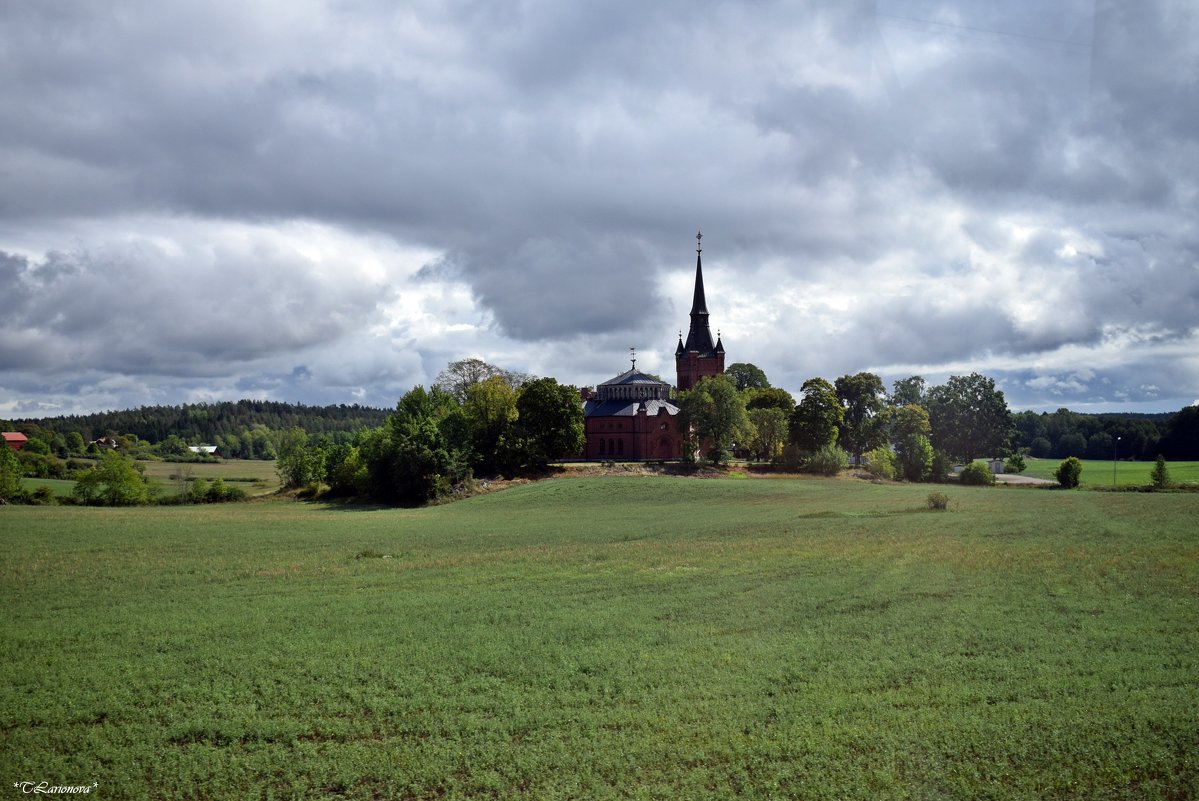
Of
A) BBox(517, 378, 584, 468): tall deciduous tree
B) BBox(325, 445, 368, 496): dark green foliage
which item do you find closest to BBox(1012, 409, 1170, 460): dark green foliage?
BBox(517, 378, 584, 468): tall deciduous tree

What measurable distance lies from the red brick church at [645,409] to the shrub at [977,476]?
31.5 metres

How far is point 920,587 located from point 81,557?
113ft

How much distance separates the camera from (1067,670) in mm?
16078

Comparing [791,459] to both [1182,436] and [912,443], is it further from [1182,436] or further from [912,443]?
[1182,436]

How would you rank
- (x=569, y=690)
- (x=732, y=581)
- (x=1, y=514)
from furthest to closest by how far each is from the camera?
(x=1, y=514) < (x=732, y=581) < (x=569, y=690)

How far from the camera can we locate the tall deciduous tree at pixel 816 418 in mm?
95062

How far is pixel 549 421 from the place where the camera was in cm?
8612

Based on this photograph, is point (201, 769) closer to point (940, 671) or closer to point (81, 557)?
point (940, 671)

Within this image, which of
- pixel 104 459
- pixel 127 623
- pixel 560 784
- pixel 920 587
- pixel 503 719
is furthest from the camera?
pixel 104 459

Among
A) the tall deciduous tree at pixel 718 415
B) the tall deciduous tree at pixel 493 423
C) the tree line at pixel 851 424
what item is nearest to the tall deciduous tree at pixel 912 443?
the tree line at pixel 851 424

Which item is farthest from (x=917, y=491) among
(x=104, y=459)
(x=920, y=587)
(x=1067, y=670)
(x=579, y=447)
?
(x=104, y=459)

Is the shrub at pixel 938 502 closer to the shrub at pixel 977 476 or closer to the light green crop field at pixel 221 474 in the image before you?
the shrub at pixel 977 476

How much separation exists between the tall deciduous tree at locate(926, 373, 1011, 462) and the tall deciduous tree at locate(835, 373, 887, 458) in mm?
15295

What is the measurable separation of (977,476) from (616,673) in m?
81.9
